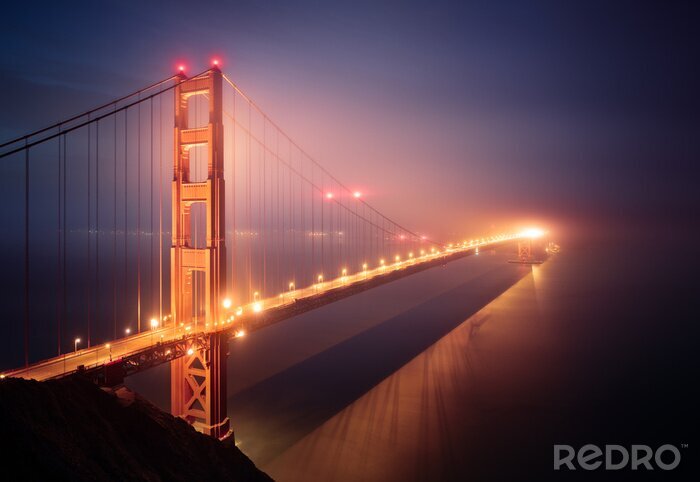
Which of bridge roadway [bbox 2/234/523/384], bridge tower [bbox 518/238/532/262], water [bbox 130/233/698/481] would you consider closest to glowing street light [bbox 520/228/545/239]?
bridge tower [bbox 518/238/532/262]

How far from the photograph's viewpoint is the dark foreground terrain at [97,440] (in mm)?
5980

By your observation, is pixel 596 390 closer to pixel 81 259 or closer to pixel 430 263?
pixel 430 263

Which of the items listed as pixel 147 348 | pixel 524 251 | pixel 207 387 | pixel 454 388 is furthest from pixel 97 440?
pixel 524 251

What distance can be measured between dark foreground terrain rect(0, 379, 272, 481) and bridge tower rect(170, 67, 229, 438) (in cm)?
580

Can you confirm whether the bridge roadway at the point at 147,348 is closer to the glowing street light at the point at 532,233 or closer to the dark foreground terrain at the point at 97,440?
the dark foreground terrain at the point at 97,440

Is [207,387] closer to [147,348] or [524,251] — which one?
[147,348]

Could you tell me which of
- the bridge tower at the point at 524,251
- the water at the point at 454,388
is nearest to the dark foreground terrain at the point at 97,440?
the water at the point at 454,388

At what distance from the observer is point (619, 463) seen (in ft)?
54.6

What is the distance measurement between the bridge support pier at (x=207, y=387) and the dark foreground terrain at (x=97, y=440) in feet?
18.0

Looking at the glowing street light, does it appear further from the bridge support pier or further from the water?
the bridge support pier

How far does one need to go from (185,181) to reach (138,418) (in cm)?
1091

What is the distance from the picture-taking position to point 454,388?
78.7ft

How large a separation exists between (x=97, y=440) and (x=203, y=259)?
32.2 ft

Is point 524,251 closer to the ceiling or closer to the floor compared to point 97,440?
closer to the ceiling
